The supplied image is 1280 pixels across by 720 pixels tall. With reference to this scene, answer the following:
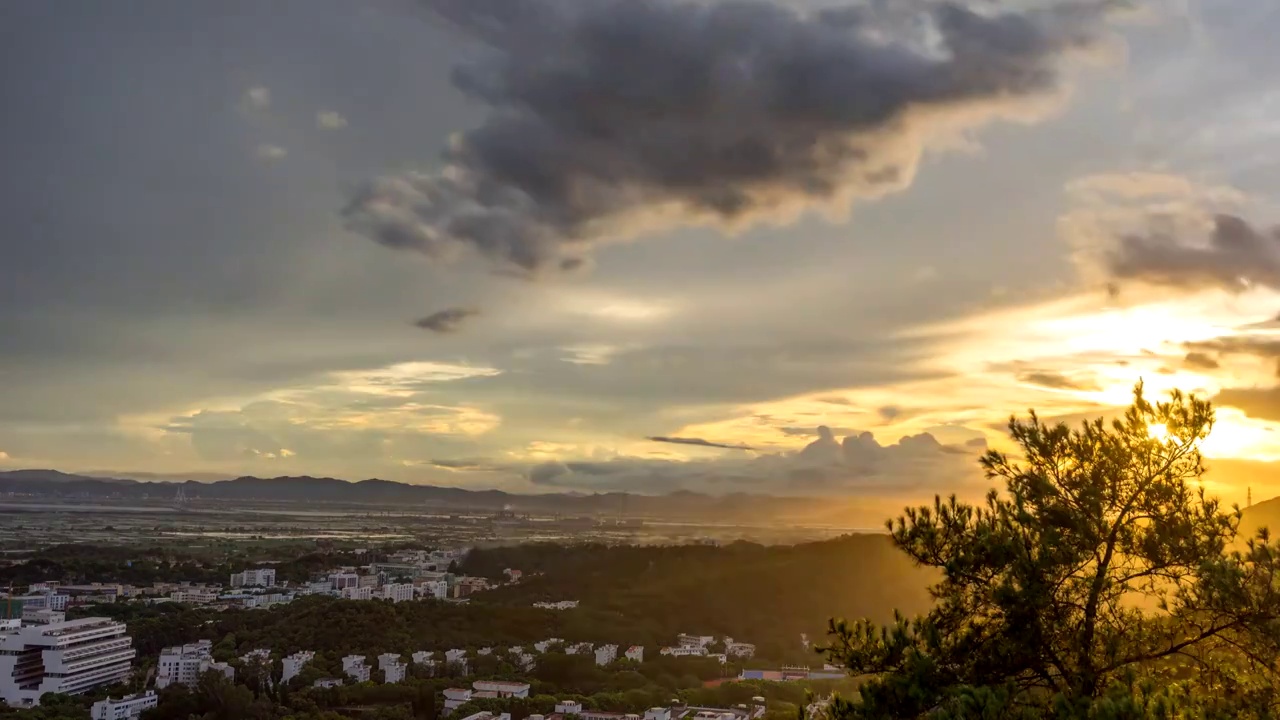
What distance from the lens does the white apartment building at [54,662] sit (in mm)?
31172

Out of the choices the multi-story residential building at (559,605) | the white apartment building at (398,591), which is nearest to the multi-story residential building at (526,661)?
the multi-story residential building at (559,605)

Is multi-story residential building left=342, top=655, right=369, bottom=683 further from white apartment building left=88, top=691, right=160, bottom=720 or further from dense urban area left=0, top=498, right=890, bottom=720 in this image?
white apartment building left=88, top=691, right=160, bottom=720

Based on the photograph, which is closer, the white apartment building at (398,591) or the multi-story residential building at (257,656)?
the multi-story residential building at (257,656)

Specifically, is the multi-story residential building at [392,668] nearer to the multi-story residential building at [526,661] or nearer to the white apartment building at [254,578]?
the multi-story residential building at [526,661]

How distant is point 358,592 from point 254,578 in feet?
31.4

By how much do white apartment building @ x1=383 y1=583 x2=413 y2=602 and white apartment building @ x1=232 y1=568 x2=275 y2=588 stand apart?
9.62 meters

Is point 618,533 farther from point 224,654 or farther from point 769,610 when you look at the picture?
point 224,654

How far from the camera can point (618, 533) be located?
6681 centimetres

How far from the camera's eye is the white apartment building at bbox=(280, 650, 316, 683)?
32.5m

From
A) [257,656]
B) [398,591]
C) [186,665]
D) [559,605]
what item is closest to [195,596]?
[398,591]

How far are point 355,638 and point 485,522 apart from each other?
5371 centimetres

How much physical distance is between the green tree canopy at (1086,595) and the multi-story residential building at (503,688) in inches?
1018

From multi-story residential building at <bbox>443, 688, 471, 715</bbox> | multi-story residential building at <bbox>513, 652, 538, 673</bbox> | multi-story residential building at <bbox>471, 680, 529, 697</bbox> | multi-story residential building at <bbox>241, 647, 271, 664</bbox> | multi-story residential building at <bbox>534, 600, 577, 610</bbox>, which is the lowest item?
A: multi-story residential building at <bbox>513, 652, 538, 673</bbox>

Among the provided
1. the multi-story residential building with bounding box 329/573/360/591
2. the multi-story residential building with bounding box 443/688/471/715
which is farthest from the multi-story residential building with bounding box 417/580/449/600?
the multi-story residential building with bounding box 443/688/471/715
